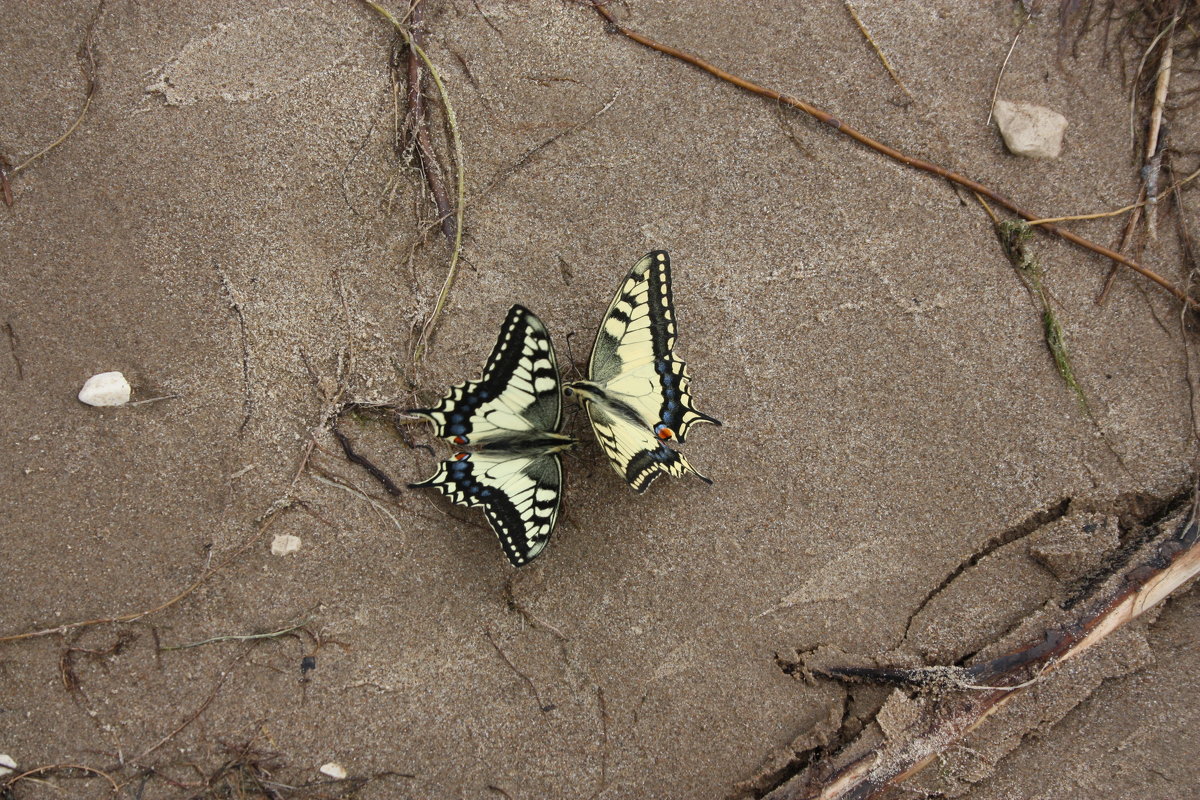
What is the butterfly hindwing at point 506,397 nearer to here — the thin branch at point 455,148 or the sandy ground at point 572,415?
the sandy ground at point 572,415

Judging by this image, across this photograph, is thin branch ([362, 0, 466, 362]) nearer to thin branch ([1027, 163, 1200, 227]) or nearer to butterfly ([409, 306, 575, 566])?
butterfly ([409, 306, 575, 566])

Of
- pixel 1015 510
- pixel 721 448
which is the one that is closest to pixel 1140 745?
pixel 1015 510

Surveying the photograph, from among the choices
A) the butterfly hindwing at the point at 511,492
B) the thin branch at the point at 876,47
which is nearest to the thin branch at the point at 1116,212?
the thin branch at the point at 876,47

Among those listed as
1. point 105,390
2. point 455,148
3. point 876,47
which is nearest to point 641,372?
point 455,148

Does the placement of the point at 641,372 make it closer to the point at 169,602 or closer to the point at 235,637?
the point at 235,637

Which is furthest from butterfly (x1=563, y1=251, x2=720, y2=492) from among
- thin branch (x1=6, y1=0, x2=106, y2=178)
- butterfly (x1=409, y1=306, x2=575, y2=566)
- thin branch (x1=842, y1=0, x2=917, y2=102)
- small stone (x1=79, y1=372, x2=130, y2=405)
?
thin branch (x1=6, y1=0, x2=106, y2=178)
